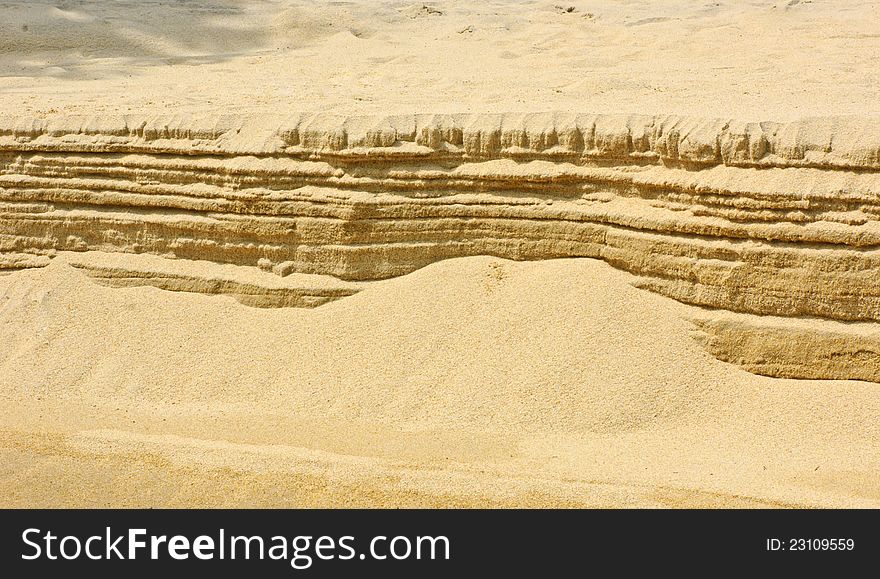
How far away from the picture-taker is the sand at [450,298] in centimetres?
494

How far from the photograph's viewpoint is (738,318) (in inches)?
215

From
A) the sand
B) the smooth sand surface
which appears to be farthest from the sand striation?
the smooth sand surface

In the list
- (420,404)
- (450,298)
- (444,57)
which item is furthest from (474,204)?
(444,57)

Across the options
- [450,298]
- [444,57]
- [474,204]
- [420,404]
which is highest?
[444,57]

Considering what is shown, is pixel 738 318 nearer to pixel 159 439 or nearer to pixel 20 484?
pixel 159 439

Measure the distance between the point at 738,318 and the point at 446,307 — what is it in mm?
1667

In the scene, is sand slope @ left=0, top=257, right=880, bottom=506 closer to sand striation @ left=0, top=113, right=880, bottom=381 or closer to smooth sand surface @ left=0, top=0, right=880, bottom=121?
sand striation @ left=0, top=113, right=880, bottom=381

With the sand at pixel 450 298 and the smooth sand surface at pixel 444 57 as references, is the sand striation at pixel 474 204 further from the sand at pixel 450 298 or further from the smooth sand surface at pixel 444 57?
the smooth sand surface at pixel 444 57

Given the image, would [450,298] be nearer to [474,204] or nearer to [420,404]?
[474,204]

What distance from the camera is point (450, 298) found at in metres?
5.96

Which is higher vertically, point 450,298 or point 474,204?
point 474,204

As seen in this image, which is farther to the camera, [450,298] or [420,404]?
[450,298]

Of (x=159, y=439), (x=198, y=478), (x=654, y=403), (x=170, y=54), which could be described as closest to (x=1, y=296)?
(x=159, y=439)

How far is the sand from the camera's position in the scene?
4941 mm
